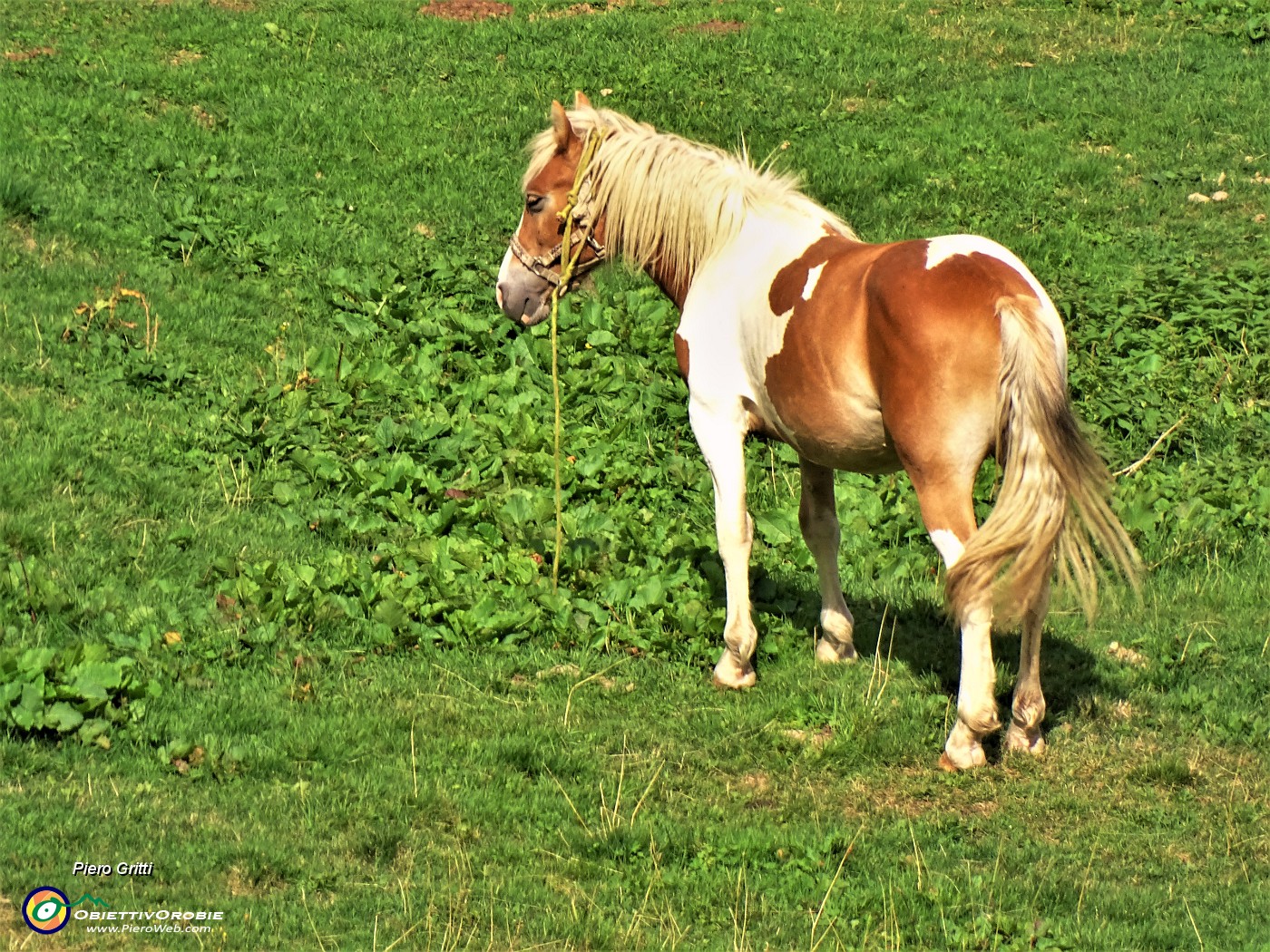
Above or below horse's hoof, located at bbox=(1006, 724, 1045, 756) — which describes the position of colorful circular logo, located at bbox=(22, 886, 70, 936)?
above

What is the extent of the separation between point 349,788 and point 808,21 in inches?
610

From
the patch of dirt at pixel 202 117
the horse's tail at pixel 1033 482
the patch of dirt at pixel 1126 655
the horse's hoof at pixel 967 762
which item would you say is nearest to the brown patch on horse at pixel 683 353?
the horse's tail at pixel 1033 482

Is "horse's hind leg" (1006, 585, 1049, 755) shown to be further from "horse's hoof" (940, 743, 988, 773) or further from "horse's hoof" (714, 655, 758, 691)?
"horse's hoof" (714, 655, 758, 691)

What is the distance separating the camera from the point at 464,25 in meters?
18.8

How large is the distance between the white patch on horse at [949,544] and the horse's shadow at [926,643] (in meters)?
0.91

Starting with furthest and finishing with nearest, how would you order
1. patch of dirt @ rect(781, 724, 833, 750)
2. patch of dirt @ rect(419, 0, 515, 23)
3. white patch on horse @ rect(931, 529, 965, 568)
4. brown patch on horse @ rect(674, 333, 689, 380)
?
patch of dirt @ rect(419, 0, 515, 23), brown patch on horse @ rect(674, 333, 689, 380), patch of dirt @ rect(781, 724, 833, 750), white patch on horse @ rect(931, 529, 965, 568)

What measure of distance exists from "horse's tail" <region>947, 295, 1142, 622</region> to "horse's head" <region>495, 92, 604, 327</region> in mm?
2503

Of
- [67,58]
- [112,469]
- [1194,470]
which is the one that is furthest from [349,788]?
[67,58]

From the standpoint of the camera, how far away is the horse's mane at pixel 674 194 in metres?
6.84

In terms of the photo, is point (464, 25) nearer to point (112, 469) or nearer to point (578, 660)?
point (112, 469)

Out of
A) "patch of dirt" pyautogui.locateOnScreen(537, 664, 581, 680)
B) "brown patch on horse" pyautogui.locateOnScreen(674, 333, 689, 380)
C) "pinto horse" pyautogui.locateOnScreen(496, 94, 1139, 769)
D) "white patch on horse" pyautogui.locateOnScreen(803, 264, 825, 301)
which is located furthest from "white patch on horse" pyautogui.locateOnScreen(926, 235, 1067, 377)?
"patch of dirt" pyautogui.locateOnScreen(537, 664, 581, 680)

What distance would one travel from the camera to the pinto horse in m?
5.42
